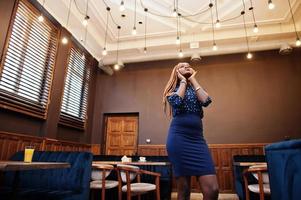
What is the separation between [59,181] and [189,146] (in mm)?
1653

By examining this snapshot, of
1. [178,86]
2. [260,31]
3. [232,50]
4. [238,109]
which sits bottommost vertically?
[178,86]

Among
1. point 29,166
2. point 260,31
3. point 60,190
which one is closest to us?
point 29,166

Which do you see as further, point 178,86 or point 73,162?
point 73,162

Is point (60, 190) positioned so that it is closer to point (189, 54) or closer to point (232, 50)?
point (189, 54)

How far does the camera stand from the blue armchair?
0.90 metres

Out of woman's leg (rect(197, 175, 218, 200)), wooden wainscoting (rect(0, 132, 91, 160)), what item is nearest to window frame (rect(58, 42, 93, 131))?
wooden wainscoting (rect(0, 132, 91, 160))

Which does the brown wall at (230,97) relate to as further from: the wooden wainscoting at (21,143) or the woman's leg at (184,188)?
the woman's leg at (184,188)

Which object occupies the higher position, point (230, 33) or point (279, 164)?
point (230, 33)

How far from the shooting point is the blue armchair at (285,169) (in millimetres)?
905

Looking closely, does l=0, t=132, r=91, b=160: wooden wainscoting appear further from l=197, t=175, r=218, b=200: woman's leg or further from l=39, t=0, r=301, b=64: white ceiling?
l=197, t=175, r=218, b=200: woman's leg

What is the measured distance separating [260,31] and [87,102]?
481 cm

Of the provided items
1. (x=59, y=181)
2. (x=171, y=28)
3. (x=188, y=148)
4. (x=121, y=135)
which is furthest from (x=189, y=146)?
(x=121, y=135)

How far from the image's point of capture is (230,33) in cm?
554

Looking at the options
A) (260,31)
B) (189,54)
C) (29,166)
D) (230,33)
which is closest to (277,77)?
(260,31)
